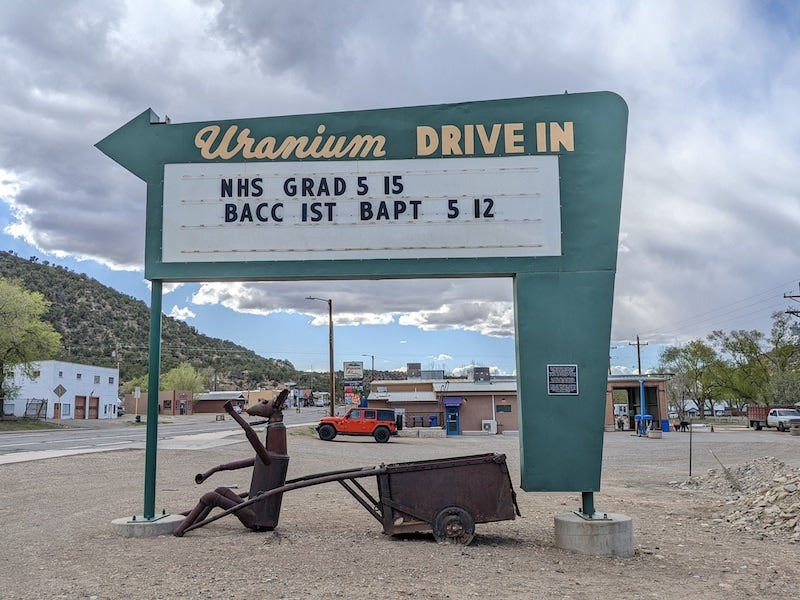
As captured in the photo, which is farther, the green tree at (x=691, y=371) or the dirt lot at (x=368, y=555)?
the green tree at (x=691, y=371)

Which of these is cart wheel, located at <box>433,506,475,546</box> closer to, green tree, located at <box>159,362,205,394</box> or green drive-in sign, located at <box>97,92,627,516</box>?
green drive-in sign, located at <box>97,92,627,516</box>

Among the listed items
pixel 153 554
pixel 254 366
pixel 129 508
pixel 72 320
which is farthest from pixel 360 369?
pixel 254 366

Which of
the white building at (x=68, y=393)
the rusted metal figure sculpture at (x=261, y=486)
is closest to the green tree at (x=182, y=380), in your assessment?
the white building at (x=68, y=393)

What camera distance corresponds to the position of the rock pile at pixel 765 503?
987 cm

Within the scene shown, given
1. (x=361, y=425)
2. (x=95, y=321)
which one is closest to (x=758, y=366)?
(x=361, y=425)

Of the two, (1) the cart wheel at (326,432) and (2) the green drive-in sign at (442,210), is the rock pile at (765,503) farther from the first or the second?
(1) the cart wheel at (326,432)

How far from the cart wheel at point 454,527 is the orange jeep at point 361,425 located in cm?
2579

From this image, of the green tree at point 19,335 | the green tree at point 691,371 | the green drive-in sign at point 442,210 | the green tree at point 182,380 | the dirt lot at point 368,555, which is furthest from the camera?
the green tree at point 182,380

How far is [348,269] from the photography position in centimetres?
877

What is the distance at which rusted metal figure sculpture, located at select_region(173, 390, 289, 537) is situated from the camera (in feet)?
27.3

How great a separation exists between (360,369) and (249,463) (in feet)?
168

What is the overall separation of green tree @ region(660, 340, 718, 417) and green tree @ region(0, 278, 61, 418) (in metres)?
65.2

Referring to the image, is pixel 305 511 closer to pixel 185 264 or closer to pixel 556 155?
pixel 185 264

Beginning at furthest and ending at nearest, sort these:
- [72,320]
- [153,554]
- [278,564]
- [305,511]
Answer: [72,320], [305,511], [153,554], [278,564]
